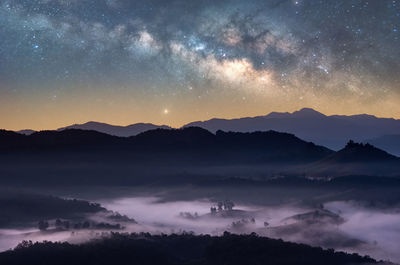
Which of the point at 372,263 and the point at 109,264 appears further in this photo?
the point at 372,263

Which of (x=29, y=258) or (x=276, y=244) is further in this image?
(x=276, y=244)

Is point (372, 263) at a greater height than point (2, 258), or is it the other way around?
point (2, 258)

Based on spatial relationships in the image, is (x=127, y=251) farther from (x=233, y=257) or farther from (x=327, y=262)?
(x=327, y=262)

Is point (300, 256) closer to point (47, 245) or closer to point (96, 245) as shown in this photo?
point (96, 245)

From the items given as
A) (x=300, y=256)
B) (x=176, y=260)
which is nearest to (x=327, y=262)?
(x=300, y=256)

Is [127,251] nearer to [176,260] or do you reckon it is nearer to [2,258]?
[176,260]

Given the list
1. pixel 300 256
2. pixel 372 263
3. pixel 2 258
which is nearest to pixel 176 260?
pixel 300 256

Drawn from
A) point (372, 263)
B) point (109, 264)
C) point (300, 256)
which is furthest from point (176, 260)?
point (372, 263)

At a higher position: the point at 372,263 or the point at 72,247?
the point at 72,247
